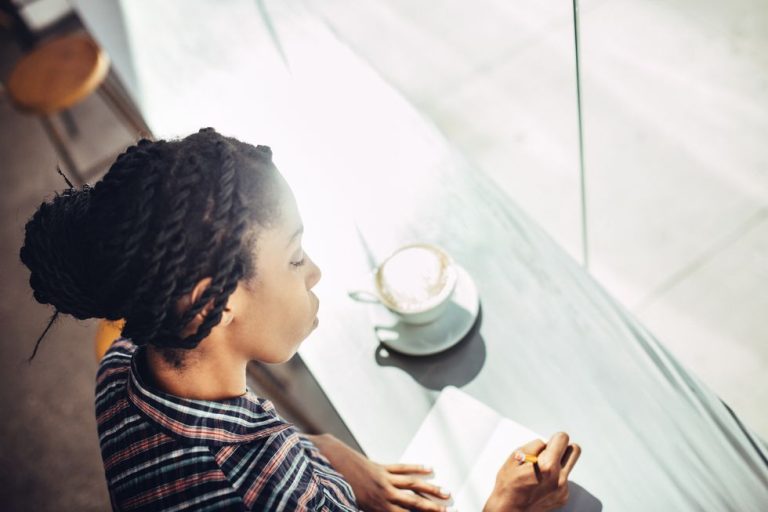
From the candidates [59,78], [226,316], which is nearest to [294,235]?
[226,316]

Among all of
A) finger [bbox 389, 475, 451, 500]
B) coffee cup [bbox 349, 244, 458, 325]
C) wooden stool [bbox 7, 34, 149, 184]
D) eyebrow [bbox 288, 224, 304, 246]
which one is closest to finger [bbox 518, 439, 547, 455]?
finger [bbox 389, 475, 451, 500]

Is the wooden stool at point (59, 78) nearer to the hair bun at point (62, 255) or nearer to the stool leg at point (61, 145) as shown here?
the stool leg at point (61, 145)

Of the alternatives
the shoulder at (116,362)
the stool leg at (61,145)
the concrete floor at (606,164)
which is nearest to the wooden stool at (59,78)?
the stool leg at (61,145)

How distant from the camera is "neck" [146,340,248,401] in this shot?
0.94 metres

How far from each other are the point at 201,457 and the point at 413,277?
52 centimetres

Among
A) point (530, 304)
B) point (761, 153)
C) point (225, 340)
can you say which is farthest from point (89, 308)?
point (761, 153)

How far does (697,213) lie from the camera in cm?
210

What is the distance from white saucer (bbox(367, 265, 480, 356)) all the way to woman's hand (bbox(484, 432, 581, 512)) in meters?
0.27

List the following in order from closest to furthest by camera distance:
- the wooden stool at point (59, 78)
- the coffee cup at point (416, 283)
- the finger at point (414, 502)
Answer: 1. the finger at point (414, 502)
2. the coffee cup at point (416, 283)
3. the wooden stool at point (59, 78)

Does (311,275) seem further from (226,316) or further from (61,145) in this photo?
(61,145)

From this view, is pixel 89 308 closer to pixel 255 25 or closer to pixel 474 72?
pixel 255 25

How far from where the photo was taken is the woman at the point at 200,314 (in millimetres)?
802

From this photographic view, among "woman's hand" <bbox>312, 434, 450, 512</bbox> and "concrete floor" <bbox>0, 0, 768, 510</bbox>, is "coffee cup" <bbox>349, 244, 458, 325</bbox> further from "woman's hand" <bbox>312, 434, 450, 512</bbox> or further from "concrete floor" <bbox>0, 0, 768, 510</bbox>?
"concrete floor" <bbox>0, 0, 768, 510</bbox>

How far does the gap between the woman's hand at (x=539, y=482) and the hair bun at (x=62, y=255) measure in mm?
690
